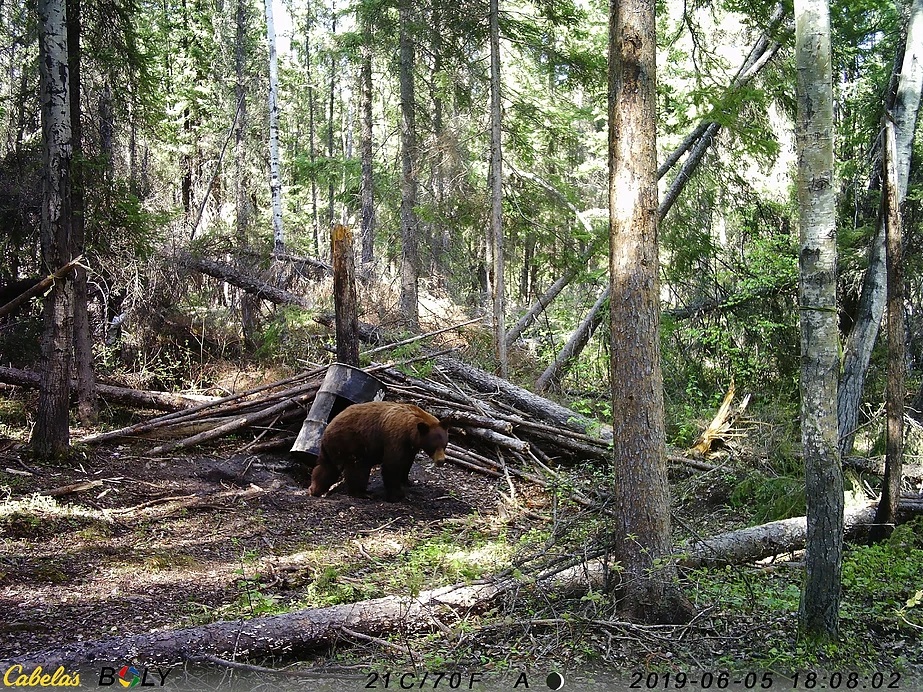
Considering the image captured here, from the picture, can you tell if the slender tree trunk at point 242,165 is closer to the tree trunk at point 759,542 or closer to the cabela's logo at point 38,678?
the tree trunk at point 759,542

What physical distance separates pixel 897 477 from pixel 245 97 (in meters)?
22.5

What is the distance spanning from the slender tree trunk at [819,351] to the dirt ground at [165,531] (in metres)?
4.11

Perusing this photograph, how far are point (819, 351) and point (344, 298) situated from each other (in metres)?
7.47

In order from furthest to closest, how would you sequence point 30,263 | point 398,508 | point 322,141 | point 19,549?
point 322,141
point 30,263
point 398,508
point 19,549

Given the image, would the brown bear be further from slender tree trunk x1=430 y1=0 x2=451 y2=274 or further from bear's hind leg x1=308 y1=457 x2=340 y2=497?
slender tree trunk x1=430 y1=0 x2=451 y2=274

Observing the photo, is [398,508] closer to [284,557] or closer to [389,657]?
[284,557]

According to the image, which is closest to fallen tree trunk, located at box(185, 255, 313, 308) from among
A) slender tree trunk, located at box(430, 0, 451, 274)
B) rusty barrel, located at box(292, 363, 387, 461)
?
slender tree trunk, located at box(430, 0, 451, 274)

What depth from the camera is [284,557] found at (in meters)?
7.24

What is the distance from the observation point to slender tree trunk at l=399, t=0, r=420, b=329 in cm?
1656

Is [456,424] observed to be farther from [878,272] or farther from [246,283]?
[246,283]

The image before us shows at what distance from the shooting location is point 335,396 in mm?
10977

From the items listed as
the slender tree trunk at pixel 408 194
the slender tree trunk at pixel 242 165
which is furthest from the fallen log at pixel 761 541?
the slender tree trunk at pixel 242 165

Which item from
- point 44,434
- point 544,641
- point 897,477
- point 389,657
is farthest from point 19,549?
point 897,477

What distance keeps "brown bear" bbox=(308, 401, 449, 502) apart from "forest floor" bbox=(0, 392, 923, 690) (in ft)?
0.99
